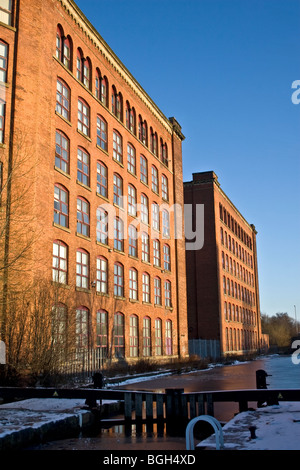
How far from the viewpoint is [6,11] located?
2612 cm

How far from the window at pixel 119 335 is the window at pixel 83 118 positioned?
11968 mm

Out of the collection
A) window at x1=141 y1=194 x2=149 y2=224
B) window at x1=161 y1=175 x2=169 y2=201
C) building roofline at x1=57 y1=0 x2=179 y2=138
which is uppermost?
building roofline at x1=57 y1=0 x2=179 y2=138

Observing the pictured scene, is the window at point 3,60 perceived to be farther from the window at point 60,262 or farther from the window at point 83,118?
the window at point 60,262

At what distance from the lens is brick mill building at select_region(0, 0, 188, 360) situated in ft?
83.2

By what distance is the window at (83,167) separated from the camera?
99.2 feet

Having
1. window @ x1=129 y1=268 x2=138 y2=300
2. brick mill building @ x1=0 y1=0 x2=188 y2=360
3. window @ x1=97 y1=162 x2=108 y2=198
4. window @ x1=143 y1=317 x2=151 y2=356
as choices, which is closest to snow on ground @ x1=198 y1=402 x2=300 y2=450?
brick mill building @ x1=0 y1=0 x2=188 y2=360

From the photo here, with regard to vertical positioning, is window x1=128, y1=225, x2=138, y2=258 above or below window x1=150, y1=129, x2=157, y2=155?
below

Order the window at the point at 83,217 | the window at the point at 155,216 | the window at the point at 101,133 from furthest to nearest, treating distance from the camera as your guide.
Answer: the window at the point at 155,216 → the window at the point at 101,133 → the window at the point at 83,217

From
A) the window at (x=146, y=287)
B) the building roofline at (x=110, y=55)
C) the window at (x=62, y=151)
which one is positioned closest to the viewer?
the window at (x=62, y=151)

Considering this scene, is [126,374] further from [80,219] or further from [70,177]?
[70,177]

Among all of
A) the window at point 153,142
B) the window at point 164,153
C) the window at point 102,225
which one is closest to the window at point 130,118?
the window at point 153,142

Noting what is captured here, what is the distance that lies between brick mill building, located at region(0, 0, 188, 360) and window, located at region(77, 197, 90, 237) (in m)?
0.10

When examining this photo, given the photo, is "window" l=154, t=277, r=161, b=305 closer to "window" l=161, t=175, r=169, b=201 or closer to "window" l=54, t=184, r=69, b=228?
"window" l=161, t=175, r=169, b=201
